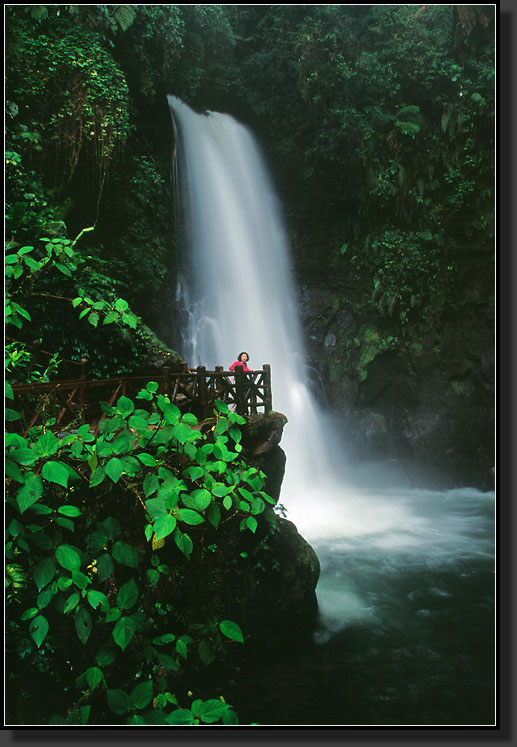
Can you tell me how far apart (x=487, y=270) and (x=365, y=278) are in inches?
108

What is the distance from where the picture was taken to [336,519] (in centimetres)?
794

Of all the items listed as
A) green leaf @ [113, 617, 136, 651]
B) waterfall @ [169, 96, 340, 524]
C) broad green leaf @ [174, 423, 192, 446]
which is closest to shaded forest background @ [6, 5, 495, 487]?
waterfall @ [169, 96, 340, 524]

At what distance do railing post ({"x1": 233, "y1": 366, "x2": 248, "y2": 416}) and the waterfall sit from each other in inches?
157

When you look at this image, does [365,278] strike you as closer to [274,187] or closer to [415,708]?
[274,187]

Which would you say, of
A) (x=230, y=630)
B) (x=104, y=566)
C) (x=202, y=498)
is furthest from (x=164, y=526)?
(x=230, y=630)

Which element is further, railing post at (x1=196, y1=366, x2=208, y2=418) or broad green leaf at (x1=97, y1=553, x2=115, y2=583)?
railing post at (x1=196, y1=366, x2=208, y2=418)

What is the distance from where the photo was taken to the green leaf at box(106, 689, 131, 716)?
2084mm

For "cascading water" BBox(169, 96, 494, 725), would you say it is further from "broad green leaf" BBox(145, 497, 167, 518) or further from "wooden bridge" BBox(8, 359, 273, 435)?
"wooden bridge" BBox(8, 359, 273, 435)

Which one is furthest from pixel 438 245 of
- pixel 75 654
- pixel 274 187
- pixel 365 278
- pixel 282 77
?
pixel 75 654

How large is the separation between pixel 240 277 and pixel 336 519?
5.94 meters

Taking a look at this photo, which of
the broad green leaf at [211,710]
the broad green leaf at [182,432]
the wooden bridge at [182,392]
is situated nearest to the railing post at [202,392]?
the wooden bridge at [182,392]

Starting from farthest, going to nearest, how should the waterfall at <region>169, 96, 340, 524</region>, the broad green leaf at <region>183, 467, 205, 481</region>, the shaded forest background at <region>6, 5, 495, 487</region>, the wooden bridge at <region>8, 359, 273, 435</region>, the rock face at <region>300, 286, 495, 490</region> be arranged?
the rock face at <region>300, 286, 495, 490</region> → the waterfall at <region>169, 96, 340, 524</region> → the shaded forest background at <region>6, 5, 495, 487</region> → the wooden bridge at <region>8, 359, 273, 435</region> → the broad green leaf at <region>183, 467, 205, 481</region>

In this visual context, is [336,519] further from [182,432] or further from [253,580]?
[182,432]

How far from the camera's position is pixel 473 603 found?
5.05 meters
